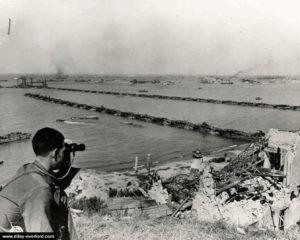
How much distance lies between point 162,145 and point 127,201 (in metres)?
22.6

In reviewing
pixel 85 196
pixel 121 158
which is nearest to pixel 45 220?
pixel 85 196

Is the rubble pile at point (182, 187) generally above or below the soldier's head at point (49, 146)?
below

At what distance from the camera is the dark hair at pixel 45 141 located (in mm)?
2609

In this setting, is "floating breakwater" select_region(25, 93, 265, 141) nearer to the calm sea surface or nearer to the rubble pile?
the calm sea surface

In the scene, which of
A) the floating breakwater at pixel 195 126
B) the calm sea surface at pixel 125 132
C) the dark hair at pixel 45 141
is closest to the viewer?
the dark hair at pixel 45 141

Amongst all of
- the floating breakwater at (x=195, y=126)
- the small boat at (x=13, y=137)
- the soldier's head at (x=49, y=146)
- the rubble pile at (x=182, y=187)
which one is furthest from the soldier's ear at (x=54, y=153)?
the small boat at (x=13, y=137)

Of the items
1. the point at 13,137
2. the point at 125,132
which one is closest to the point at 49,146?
the point at 13,137

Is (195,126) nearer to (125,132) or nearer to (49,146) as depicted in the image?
(125,132)

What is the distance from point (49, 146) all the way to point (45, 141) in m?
0.05

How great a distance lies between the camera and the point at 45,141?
261 cm

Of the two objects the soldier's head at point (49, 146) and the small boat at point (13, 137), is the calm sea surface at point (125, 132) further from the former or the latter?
the soldier's head at point (49, 146)

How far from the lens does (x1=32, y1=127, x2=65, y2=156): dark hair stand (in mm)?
2609

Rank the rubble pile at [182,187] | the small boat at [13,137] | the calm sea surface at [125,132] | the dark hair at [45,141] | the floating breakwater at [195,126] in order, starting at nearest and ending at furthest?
the dark hair at [45,141]
the rubble pile at [182,187]
the calm sea surface at [125,132]
the small boat at [13,137]
the floating breakwater at [195,126]

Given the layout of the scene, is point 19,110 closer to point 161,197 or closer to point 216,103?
point 216,103
